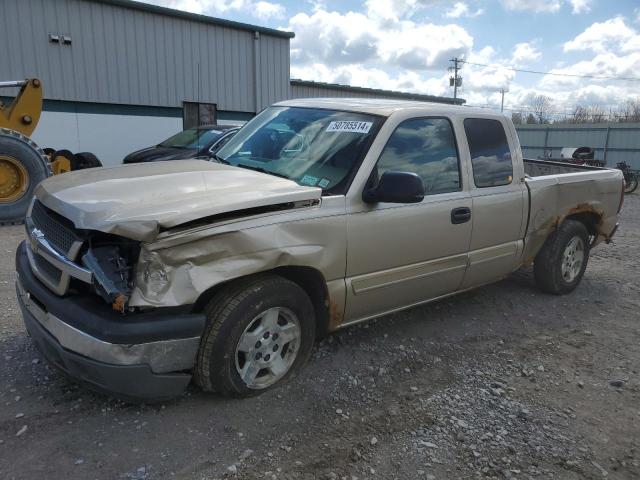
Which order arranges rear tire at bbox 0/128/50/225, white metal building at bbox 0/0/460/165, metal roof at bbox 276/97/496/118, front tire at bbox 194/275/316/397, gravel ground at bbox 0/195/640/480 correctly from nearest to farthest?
1. gravel ground at bbox 0/195/640/480
2. front tire at bbox 194/275/316/397
3. metal roof at bbox 276/97/496/118
4. rear tire at bbox 0/128/50/225
5. white metal building at bbox 0/0/460/165

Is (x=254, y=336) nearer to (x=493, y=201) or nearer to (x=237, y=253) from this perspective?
(x=237, y=253)

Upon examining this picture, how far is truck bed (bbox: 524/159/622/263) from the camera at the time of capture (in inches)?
194

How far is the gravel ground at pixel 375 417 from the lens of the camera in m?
2.71

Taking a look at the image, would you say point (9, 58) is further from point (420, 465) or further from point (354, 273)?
point (420, 465)

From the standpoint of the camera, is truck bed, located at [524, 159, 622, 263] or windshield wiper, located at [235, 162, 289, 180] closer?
windshield wiper, located at [235, 162, 289, 180]

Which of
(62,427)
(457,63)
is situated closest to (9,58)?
(62,427)

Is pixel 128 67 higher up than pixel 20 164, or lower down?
higher up

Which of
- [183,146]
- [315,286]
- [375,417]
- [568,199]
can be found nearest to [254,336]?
[315,286]

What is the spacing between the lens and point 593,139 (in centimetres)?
2575

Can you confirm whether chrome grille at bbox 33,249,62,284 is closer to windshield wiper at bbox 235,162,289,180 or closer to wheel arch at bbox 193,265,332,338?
wheel arch at bbox 193,265,332,338

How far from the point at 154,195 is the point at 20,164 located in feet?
→ 21.2

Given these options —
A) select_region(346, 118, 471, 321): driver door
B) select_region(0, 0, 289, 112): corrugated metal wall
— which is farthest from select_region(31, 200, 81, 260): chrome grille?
select_region(0, 0, 289, 112): corrugated metal wall

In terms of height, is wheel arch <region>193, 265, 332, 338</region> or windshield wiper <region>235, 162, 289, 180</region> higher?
windshield wiper <region>235, 162, 289, 180</region>

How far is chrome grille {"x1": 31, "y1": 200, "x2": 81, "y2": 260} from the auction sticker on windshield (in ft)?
6.16
